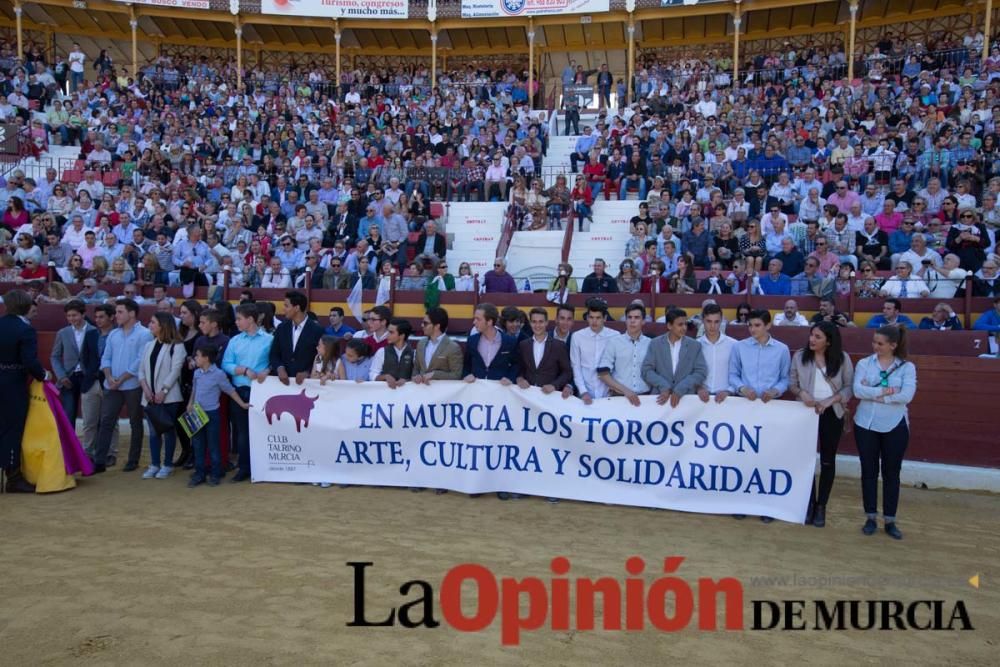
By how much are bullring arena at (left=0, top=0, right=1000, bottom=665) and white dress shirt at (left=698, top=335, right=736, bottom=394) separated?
0.07 feet

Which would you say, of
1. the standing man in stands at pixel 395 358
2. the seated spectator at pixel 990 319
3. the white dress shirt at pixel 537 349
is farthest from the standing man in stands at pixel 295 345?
the seated spectator at pixel 990 319

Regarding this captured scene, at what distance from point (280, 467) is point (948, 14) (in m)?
23.5

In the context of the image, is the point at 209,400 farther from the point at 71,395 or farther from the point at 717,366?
the point at 717,366

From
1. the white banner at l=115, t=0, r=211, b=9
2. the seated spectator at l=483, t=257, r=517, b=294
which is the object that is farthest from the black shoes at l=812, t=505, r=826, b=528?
the white banner at l=115, t=0, r=211, b=9

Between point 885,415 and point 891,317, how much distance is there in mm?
3984

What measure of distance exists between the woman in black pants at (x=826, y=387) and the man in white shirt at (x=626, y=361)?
120cm

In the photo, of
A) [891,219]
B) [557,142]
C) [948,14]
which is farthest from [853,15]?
[891,219]

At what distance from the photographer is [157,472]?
7.01 m

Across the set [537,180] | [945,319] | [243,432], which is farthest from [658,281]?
[243,432]

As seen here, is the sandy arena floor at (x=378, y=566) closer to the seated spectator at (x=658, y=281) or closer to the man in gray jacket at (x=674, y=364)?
the man in gray jacket at (x=674, y=364)

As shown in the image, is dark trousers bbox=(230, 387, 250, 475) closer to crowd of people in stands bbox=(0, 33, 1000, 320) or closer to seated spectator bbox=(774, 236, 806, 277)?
crowd of people in stands bbox=(0, 33, 1000, 320)

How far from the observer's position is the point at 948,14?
2203 centimetres

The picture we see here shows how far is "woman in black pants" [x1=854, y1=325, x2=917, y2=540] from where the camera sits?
531 cm

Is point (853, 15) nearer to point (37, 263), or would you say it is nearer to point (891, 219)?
point (891, 219)
